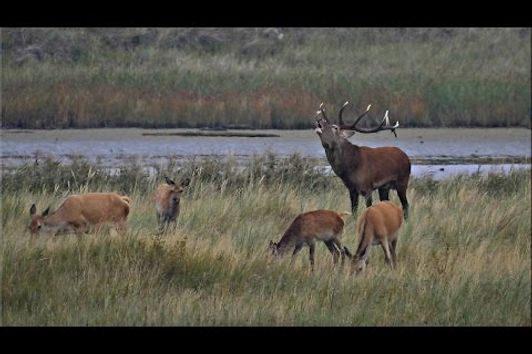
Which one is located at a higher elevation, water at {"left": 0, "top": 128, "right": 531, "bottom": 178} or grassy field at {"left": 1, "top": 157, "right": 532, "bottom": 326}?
water at {"left": 0, "top": 128, "right": 531, "bottom": 178}

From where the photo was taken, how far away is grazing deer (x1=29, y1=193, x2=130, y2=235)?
34.9 feet

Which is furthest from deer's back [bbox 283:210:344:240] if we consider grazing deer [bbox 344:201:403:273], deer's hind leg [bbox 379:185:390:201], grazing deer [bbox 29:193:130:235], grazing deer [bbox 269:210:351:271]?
deer's hind leg [bbox 379:185:390:201]

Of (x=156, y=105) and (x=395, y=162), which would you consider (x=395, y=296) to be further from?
(x=156, y=105)

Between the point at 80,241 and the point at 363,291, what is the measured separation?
7.78ft

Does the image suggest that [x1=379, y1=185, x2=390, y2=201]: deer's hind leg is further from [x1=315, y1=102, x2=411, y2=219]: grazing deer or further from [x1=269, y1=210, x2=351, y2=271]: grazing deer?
[x1=269, y1=210, x2=351, y2=271]: grazing deer

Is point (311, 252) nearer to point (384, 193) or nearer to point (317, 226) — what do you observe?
point (317, 226)

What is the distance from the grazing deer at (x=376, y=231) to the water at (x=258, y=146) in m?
7.05

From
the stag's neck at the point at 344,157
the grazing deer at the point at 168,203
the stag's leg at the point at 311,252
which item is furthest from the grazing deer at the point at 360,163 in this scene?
the stag's leg at the point at 311,252

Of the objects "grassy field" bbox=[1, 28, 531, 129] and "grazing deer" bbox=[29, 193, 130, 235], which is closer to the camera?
"grazing deer" bbox=[29, 193, 130, 235]

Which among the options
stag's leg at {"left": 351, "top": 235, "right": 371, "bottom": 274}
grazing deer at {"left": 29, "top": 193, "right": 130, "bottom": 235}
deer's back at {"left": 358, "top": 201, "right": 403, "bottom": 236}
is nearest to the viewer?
stag's leg at {"left": 351, "top": 235, "right": 371, "bottom": 274}

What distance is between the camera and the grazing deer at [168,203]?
1125 cm

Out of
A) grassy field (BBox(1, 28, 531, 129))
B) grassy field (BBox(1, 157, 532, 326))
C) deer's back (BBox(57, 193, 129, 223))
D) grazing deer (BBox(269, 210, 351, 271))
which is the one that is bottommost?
grassy field (BBox(1, 157, 532, 326))

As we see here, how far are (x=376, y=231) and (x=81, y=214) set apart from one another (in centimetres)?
260

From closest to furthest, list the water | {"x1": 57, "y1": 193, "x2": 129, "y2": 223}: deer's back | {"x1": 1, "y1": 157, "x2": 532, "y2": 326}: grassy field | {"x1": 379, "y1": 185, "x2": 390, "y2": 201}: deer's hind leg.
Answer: {"x1": 1, "y1": 157, "x2": 532, "y2": 326}: grassy field, {"x1": 57, "y1": 193, "x2": 129, "y2": 223}: deer's back, {"x1": 379, "y1": 185, "x2": 390, "y2": 201}: deer's hind leg, the water
